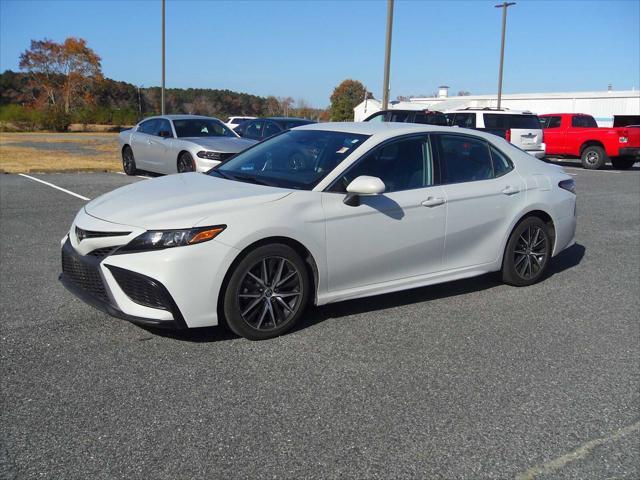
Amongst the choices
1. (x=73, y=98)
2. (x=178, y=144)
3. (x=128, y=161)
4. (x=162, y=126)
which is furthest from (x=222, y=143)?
(x=73, y=98)

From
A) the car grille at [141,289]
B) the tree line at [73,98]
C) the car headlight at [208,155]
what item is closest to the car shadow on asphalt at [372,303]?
the car grille at [141,289]

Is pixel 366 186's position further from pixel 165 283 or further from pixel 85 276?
pixel 85 276

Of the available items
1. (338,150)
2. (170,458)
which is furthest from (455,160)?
(170,458)

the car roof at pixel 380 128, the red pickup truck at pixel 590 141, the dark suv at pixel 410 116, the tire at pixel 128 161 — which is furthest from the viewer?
the red pickup truck at pixel 590 141

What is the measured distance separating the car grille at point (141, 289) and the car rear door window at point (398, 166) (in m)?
1.51

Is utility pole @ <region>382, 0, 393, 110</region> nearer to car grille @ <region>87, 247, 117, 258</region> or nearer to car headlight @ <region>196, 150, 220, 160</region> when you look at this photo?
car headlight @ <region>196, 150, 220, 160</region>

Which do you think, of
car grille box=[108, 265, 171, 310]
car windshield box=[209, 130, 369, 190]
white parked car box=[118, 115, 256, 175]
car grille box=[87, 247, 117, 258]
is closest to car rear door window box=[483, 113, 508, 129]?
white parked car box=[118, 115, 256, 175]

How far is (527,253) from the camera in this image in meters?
6.15

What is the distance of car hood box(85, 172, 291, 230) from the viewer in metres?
4.25

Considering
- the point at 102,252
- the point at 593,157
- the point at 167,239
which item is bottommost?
the point at 102,252

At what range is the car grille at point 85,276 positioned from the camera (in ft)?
14.1

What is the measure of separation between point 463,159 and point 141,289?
3.06m

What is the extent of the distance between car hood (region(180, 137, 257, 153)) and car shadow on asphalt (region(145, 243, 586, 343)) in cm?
683

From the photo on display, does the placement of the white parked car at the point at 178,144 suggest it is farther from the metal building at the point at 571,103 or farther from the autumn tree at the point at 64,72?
the autumn tree at the point at 64,72
